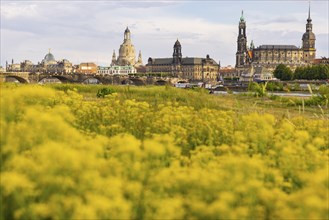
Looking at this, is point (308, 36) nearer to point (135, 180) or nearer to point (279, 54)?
point (279, 54)

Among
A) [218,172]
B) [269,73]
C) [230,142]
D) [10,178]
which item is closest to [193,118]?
[230,142]

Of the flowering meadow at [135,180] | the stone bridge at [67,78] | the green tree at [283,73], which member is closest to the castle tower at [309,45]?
the green tree at [283,73]

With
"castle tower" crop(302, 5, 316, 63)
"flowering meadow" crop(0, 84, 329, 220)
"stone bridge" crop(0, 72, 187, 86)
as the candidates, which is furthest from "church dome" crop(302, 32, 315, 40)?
"flowering meadow" crop(0, 84, 329, 220)

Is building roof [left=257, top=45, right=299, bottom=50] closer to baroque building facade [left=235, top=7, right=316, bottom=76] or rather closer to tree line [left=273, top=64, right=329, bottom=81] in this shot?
baroque building facade [left=235, top=7, right=316, bottom=76]

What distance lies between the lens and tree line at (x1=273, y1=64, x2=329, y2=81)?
119 m

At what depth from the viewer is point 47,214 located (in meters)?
3.70

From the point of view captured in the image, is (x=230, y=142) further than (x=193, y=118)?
No

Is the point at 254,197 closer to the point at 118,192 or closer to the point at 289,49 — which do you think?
the point at 118,192

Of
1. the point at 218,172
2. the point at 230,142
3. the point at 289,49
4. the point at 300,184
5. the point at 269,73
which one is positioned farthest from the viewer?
the point at 289,49

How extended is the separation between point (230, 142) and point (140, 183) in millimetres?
3531

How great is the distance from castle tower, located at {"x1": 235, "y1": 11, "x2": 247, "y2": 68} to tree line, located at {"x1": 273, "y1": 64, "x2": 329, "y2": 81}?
58.4m

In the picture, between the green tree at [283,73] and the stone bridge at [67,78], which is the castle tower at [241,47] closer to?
the green tree at [283,73]

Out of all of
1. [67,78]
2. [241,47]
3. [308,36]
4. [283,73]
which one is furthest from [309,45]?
[67,78]

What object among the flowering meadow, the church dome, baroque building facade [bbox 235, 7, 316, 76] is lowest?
the flowering meadow
